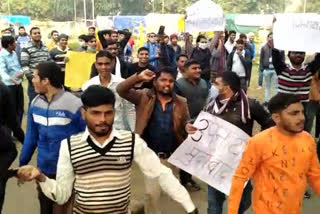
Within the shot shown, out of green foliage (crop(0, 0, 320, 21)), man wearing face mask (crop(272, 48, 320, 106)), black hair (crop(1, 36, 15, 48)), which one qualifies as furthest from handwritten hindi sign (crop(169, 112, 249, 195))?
green foliage (crop(0, 0, 320, 21))

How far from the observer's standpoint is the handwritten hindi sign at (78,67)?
23.5ft

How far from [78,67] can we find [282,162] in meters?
4.75

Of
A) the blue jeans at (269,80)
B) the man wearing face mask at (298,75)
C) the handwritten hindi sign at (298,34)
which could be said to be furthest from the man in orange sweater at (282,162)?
the blue jeans at (269,80)

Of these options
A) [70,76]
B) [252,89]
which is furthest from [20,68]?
[252,89]

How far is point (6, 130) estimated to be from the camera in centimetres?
376

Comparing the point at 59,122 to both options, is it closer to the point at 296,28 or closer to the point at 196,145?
the point at 196,145

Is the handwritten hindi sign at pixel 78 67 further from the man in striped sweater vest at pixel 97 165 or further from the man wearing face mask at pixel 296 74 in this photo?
the man in striped sweater vest at pixel 97 165

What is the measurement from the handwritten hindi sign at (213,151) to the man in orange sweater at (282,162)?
3.17 ft

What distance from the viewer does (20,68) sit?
8.43m

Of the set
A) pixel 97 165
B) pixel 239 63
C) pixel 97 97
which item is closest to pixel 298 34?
pixel 97 97

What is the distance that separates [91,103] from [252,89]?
12627 mm

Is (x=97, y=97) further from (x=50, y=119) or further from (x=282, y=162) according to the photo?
(x=50, y=119)

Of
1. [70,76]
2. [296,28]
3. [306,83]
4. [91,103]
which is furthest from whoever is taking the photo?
[70,76]

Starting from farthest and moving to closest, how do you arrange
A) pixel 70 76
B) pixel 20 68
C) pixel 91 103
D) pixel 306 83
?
pixel 20 68, pixel 70 76, pixel 306 83, pixel 91 103
